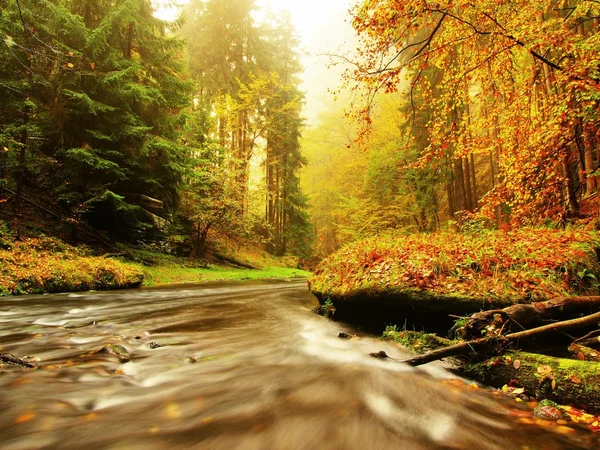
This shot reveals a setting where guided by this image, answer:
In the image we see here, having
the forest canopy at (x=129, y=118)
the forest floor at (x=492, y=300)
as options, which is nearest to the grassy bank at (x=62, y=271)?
the forest canopy at (x=129, y=118)

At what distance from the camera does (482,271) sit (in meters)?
4.48

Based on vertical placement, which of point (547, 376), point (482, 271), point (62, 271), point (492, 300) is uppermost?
→ point (482, 271)

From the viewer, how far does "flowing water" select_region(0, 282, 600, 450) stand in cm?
197

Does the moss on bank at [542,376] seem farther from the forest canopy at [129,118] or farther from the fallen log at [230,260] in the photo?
the fallen log at [230,260]

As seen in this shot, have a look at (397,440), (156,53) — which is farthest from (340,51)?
(156,53)

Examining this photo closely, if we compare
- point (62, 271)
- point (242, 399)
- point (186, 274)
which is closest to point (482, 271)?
point (242, 399)

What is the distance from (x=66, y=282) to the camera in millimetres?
9320

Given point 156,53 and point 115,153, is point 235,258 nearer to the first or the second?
point 115,153

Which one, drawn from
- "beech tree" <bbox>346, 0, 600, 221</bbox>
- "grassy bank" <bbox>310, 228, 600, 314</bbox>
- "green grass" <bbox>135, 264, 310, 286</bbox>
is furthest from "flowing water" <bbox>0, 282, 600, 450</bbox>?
"green grass" <bbox>135, 264, 310, 286</bbox>

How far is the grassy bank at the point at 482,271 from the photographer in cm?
402

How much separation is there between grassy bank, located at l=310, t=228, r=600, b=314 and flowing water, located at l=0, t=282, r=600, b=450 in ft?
3.07

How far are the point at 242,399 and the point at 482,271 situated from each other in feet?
12.2

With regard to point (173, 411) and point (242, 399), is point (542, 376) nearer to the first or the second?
point (242, 399)

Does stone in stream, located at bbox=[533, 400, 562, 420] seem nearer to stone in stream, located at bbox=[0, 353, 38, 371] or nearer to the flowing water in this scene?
the flowing water
